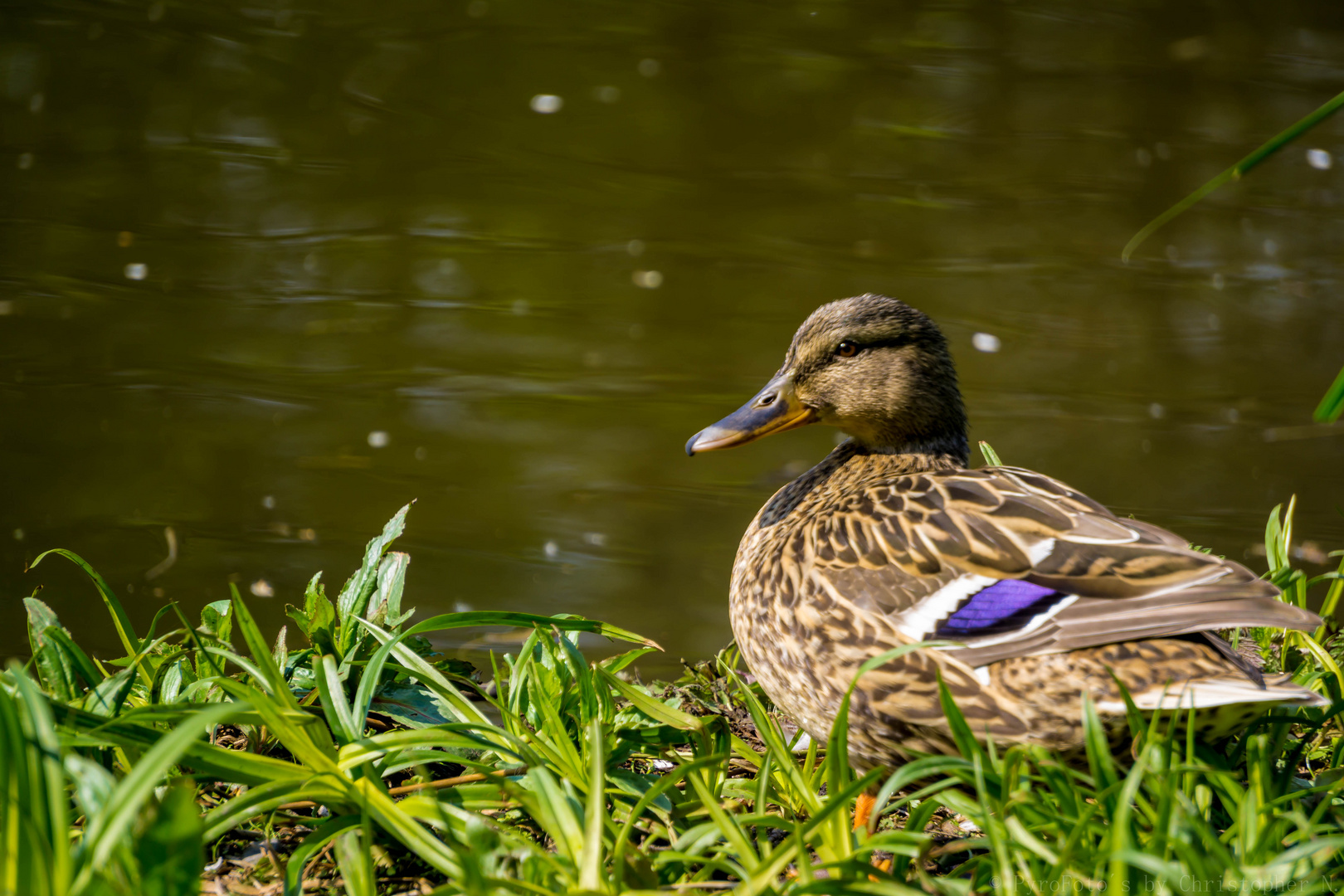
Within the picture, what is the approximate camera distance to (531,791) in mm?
1518

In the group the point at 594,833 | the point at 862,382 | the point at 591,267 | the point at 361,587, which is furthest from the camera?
the point at 591,267

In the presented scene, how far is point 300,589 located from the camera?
159 inches

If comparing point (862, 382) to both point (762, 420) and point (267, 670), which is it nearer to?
point (762, 420)

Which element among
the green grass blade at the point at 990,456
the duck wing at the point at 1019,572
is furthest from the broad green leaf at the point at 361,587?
the green grass blade at the point at 990,456

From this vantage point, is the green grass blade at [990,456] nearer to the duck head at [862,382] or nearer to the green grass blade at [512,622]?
the duck head at [862,382]

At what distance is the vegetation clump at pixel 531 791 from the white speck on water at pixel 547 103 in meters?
2.40

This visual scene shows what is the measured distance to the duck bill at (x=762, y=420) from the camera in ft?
7.55

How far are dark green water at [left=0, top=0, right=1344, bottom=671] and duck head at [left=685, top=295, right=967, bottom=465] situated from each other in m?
1.64

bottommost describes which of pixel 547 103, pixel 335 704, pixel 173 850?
pixel 335 704

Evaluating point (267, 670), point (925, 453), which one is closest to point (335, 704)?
point (267, 670)

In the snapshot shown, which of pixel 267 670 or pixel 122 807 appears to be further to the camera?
pixel 267 670

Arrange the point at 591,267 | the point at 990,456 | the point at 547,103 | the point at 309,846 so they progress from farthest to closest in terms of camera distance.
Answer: the point at 591,267 < the point at 547,103 < the point at 990,456 < the point at 309,846

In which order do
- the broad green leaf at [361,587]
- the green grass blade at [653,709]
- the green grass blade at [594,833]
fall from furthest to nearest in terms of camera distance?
the broad green leaf at [361,587]
the green grass blade at [653,709]
the green grass blade at [594,833]

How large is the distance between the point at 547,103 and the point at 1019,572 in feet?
9.55
